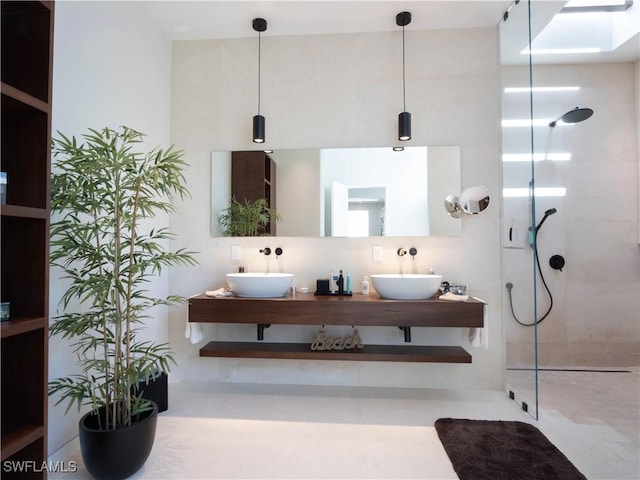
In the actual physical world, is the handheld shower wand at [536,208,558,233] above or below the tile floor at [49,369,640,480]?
above

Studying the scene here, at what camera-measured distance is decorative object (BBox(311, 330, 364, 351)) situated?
235 centimetres

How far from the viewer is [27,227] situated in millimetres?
1228

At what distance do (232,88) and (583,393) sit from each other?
11.5ft

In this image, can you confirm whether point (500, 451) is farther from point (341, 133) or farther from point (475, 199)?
point (341, 133)

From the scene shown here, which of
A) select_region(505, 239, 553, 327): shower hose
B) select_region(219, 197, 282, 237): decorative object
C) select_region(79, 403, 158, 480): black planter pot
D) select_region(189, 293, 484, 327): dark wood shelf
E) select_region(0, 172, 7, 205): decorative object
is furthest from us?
select_region(219, 197, 282, 237): decorative object

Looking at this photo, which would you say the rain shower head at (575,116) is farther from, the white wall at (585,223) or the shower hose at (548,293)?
the shower hose at (548,293)

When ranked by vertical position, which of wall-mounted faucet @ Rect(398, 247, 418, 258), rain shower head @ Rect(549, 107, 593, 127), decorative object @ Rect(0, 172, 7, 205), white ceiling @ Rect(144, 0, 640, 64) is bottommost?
wall-mounted faucet @ Rect(398, 247, 418, 258)

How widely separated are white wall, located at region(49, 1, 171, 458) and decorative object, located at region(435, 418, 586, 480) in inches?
82.5

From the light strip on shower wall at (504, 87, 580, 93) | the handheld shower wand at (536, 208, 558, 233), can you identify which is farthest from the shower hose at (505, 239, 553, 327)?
the light strip on shower wall at (504, 87, 580, 93)

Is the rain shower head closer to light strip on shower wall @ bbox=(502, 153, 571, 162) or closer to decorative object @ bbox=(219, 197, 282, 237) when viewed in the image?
light strip on shower wall @ bbox=(502, 153, 571, 162)

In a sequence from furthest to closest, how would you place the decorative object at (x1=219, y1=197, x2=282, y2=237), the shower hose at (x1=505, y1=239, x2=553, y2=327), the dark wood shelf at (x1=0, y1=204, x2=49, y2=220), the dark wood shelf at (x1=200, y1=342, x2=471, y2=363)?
the decorative object at (x1=219, y1=197, x2=282, y2=237) < the shower hose at (x1=505, y1=239, x2=553, y2=327) < the dark wood shelf at (x1=200, y1=342, x2=471, y2=363) < the dark wood shelf at (x1=0, y1=204, x2=49, y2=220)

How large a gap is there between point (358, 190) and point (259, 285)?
1082 millimetres

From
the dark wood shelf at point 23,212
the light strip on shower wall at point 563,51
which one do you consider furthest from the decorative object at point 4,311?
the light strip on shower wall at point 563,51

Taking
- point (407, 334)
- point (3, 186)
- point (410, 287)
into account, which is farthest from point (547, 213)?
point (3, 186)
